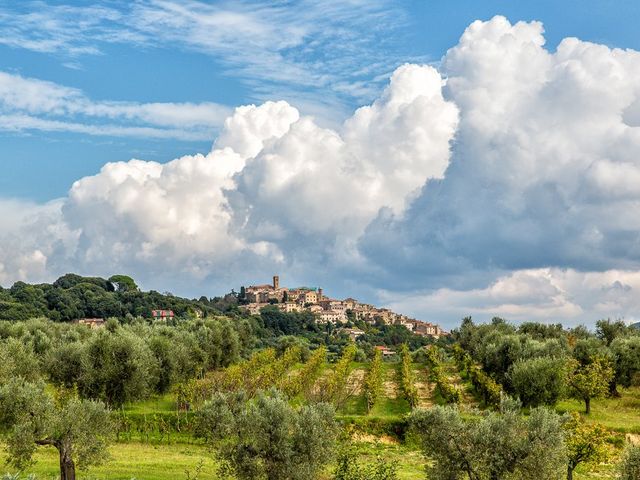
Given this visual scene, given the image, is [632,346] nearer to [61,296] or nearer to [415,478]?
[415,478]

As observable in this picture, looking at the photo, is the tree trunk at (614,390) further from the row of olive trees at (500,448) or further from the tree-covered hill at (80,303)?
the tree-covered hill at (80,303)

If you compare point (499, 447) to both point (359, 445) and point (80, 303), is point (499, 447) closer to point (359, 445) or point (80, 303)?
point (359, 445)

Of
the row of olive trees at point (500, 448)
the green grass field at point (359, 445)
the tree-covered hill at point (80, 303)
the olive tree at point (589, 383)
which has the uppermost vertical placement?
the tree-covered hill at point (80, 303)

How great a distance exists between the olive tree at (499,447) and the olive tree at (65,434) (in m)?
17.0

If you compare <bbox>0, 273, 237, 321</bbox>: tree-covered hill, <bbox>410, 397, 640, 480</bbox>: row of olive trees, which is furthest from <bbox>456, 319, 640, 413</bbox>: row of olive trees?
<bbox>0, 273, 237, 321</bbox>: tree-covered hill

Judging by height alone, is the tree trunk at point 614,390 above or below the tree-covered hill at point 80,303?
below

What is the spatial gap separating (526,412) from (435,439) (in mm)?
33155

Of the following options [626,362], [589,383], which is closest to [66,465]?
[589,383]

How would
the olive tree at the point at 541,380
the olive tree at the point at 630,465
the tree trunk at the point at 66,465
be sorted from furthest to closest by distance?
the olive tree at the point at 541,380
the tree trunk at the point at 66,465
the olive tree at the point at 630,465

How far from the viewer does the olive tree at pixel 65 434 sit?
35250 millimetres

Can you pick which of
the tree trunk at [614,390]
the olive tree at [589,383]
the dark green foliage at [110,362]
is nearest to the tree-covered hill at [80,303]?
the dark green foliage at [110,362]

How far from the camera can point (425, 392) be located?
245 feet

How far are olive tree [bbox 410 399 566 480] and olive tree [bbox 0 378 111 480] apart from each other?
669 inches

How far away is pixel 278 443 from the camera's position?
113 ft
